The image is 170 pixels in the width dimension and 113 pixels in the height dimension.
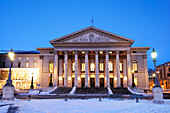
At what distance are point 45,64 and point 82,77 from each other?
11979mm

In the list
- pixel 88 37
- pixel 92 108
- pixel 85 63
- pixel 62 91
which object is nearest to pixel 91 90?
pixel 62 91

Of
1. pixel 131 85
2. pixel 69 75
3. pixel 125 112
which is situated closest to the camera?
pixel 125 112

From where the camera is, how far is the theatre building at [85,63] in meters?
44.5

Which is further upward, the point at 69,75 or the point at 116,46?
the point at 116,46

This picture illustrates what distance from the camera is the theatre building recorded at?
4447 centimetres

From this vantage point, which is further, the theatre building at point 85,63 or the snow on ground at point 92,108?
the theatre building at point 85,63

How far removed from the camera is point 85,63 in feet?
147

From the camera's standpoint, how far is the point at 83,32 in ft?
148

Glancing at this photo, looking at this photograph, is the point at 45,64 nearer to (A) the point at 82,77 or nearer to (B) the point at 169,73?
(A) the point at 82,77

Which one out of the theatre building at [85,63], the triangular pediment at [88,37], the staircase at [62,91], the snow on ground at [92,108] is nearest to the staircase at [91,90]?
the staircase at [62,91]

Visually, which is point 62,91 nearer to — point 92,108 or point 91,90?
point 91,90

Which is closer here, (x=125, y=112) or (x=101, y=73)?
(x=125, y=112)

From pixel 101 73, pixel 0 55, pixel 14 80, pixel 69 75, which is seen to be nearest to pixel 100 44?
pixel 101 73

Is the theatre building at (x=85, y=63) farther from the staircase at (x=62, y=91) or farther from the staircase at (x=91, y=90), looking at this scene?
the staircase at (x=62, y=91)
